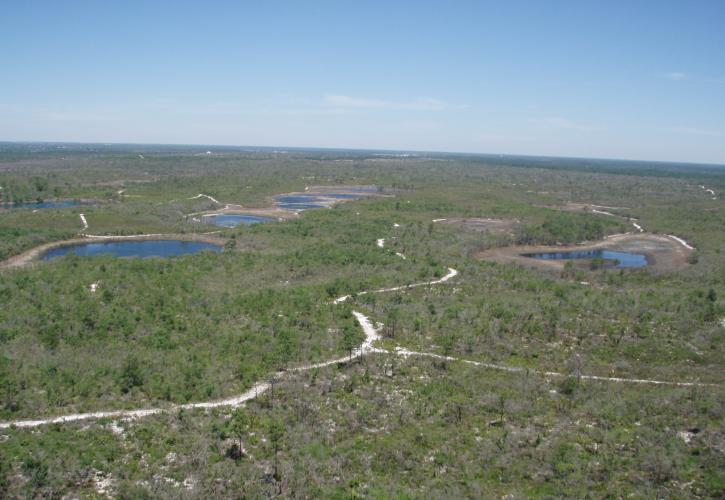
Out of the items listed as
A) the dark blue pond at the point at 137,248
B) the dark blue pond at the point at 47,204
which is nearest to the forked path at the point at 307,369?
the dark blue pond at the point at 137,248

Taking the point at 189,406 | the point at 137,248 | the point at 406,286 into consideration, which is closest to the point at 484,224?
the point at 406,286

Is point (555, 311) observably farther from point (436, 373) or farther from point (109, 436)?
point (109, 436)

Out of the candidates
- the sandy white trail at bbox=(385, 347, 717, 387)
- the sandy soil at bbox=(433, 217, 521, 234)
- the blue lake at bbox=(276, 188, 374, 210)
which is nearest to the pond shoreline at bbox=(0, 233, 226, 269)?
the blue lake at bbox=(276, 188, 374, 210)

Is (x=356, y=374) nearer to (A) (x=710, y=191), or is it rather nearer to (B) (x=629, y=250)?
(B) (x=629, y=250)

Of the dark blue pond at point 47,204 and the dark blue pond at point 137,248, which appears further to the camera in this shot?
the dark blue pond at point 47,204

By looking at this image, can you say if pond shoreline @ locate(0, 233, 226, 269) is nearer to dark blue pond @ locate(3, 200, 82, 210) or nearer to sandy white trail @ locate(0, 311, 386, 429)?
dark blue pond @ locate(3, 200, 82, 210)

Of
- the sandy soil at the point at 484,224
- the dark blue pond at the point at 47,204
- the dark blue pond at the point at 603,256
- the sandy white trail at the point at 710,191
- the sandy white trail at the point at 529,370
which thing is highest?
the sandy white trail at the point at 710,191

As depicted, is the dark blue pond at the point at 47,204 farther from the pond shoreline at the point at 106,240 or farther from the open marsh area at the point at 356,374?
the open marsh area at the point at 356,374
